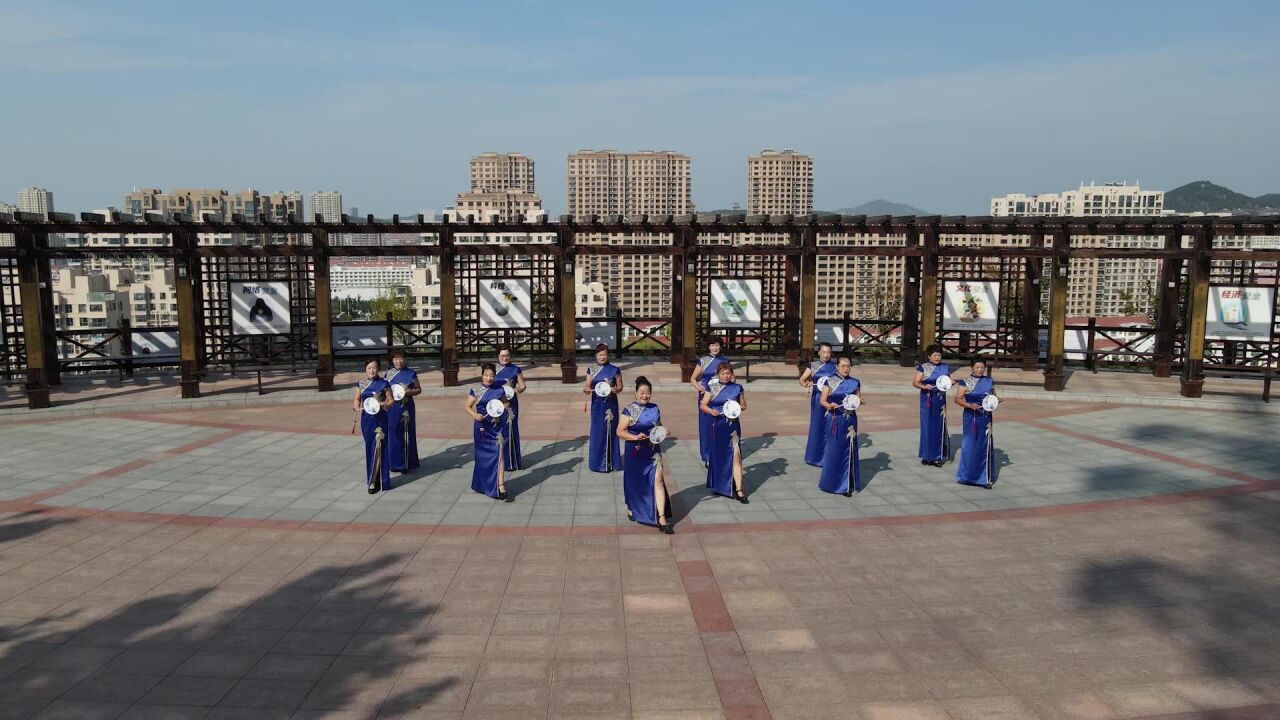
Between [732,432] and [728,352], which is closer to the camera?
[732,432]

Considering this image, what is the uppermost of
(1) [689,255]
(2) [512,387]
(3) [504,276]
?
(1) [689,255]

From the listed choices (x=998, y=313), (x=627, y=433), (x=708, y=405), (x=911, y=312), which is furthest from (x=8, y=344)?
(x=998, y=313)

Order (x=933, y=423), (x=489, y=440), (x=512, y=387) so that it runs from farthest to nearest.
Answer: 1. (x=933, y=423)
2. (x=512, y=387)
3. (x=489, y=440)

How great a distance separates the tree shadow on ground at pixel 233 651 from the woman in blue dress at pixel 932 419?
8197 mm

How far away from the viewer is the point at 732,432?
33.9ft

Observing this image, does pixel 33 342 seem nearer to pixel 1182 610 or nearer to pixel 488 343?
pixel 488 343

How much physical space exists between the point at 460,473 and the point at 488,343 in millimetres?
9137

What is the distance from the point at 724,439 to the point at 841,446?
170 cm

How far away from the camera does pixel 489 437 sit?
10.5 m

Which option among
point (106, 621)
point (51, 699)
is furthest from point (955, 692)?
point (106, 621)

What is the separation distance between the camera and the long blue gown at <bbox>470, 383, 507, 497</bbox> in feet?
34.3

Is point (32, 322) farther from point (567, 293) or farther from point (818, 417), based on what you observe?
point (818, 417)

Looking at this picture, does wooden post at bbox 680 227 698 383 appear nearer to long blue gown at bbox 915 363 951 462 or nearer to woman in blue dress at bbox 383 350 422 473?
long blue gown at bbox 915 363 951 462

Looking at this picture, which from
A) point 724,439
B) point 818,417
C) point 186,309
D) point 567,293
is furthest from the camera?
point 567,293
